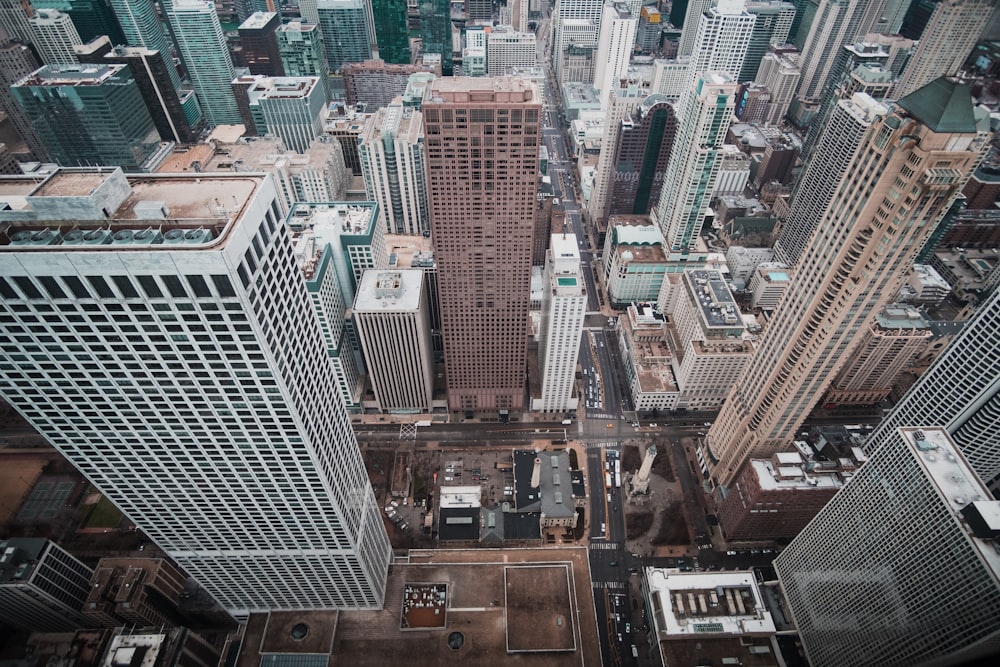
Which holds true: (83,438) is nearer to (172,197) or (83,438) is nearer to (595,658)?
(172,197)

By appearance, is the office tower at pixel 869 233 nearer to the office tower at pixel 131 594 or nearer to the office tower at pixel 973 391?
the office tower at pixel 973 391

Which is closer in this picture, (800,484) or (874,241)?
(874,241)

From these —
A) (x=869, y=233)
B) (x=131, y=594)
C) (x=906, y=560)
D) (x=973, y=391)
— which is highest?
(x=869, y=233)

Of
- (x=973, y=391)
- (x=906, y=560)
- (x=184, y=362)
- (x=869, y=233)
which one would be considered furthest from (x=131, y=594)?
(x=973, y=391)

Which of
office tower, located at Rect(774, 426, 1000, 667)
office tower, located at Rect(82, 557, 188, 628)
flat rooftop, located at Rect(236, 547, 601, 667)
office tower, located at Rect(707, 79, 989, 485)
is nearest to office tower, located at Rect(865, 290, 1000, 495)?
office tower, located at Rect(774, 426, 1000, 667)

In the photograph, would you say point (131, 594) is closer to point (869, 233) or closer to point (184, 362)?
point (184, 362)

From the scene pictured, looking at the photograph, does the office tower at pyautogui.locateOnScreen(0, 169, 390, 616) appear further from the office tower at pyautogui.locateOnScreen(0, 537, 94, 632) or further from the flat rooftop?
the office tower at pyautogui.locateOnScreen(0, 537, 94, 632)

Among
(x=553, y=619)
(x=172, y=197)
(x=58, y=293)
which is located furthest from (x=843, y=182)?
(x=58, y=293)
